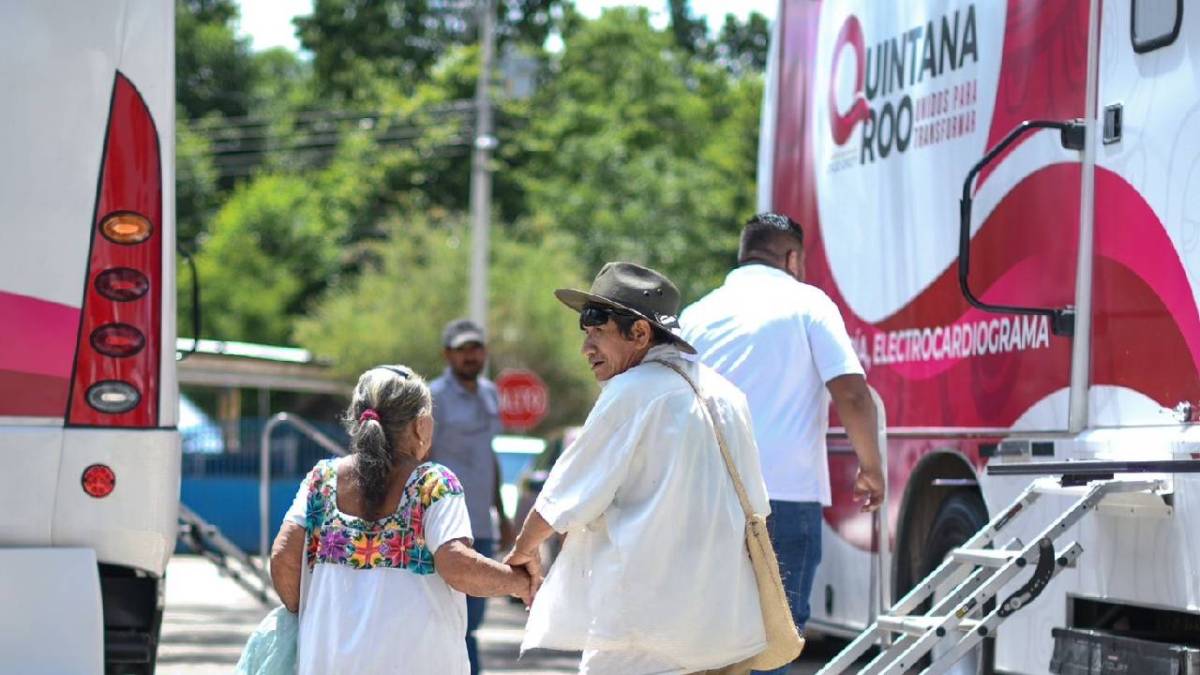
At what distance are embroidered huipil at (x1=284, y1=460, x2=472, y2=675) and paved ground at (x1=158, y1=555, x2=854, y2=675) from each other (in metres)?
5.56

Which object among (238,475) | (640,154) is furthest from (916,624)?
(640,154)

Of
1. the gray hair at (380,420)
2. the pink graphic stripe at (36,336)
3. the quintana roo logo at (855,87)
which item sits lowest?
the gray hair at (380,420)

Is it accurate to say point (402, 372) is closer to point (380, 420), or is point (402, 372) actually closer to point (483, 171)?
point (380, 420)

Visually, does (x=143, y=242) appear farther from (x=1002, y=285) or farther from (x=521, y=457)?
(x=521, y=457)

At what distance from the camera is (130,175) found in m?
6.20

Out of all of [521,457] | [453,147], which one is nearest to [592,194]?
[453,147]

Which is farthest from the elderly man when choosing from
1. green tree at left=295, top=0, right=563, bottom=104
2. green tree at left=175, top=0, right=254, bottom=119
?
green tree at left=175, top=0, right=254, bottom=119

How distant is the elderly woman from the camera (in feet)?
15.6

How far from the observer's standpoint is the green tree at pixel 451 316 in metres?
36.0

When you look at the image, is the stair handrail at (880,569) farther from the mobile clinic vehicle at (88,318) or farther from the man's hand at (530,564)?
the man's hand at (530,564)

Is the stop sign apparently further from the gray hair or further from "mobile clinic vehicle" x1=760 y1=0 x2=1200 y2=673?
the gray hair

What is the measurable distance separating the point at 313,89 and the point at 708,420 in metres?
47.5

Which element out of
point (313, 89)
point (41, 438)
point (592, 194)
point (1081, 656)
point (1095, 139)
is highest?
point (313, 89)

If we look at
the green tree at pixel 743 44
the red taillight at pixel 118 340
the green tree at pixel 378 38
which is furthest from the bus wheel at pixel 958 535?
the green tree at pixel 743 44
